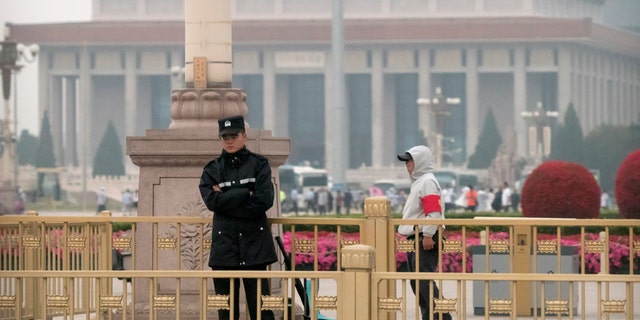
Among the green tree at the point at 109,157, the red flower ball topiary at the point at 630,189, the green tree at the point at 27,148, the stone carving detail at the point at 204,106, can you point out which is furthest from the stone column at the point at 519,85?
the stone carving detail at the point at 204,106

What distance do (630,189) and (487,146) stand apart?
2753 inches

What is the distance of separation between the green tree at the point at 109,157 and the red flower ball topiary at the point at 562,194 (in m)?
68.0

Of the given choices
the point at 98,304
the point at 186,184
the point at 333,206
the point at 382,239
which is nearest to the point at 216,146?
the point at 186,184

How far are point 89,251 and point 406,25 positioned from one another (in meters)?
93.5

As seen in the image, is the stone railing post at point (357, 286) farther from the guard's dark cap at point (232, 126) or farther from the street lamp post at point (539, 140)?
the street lamp post at point (539, 140)

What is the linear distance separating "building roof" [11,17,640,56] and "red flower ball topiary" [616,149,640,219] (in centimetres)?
7584

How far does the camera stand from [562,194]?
26.9m

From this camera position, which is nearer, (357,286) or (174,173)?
(357,286)

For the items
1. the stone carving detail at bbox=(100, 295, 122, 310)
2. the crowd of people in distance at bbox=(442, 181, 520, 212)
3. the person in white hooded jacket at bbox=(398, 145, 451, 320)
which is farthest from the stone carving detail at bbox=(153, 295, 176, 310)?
the crowd of people in distance at bbox=(442, 181, 520, 212)

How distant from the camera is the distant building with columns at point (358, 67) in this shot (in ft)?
341

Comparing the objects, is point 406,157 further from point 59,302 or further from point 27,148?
point 27,148

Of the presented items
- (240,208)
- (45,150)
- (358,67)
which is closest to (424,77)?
(358,67)

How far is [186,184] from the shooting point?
1094cm

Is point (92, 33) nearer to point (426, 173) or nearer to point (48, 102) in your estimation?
point (48, 102)
